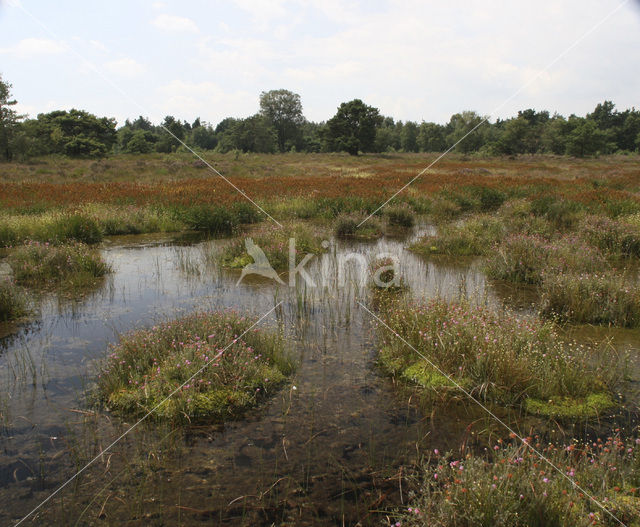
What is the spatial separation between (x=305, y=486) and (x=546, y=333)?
13.0 feet

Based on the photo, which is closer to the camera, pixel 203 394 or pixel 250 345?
pixel 203 394

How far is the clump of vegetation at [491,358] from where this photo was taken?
4.99 metres

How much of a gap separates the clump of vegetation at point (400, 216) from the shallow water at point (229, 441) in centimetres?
1013

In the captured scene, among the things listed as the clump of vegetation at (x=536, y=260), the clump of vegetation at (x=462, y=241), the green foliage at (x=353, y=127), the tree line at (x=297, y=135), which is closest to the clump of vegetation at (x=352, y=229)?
the clump of vegetation at (x=462, y=241)

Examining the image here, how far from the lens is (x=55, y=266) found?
966cm

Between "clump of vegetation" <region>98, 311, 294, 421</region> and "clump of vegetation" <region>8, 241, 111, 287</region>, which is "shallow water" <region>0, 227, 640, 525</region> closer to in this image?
"clump of vegetation" <region>98, 311, 294, 421</region>

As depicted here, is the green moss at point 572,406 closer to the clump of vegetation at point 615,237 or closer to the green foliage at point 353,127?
the clump of vegetation at point 615,237

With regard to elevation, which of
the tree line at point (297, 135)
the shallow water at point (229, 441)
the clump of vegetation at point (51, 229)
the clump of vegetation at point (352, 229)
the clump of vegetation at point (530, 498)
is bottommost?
the shallow water at point (229, 441)

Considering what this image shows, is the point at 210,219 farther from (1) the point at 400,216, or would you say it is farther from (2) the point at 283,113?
(2) the point at 283,113

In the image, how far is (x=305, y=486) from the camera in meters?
3.73

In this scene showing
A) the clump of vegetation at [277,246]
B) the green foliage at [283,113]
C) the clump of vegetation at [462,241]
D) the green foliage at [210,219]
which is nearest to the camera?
the clump of vegetation at [277,246]

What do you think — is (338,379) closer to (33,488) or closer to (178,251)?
(33,488)

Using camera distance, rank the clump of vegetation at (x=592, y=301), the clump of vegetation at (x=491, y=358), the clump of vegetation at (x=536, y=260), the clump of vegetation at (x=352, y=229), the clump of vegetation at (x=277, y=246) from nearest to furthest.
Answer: the clump of vegetation at (x=491, y=358) → the clump of vegetation at (x=592, y=301) → the clump of vegetation at (x=536, y=260) → the clump of vegetation at (x=277, y=246) → the clump of vegetation at (x=352, y=229)

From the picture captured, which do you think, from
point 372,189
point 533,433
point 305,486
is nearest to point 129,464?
point 305,486
